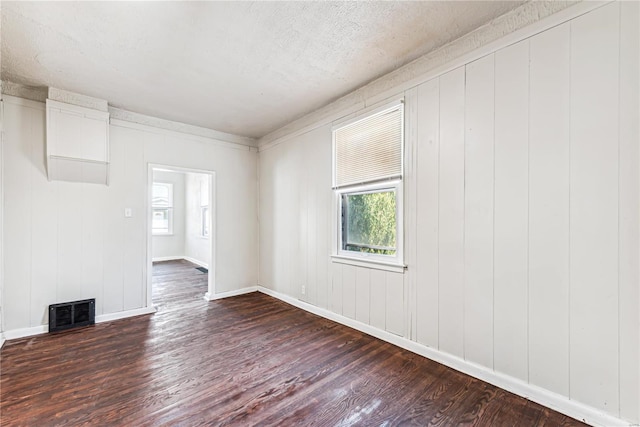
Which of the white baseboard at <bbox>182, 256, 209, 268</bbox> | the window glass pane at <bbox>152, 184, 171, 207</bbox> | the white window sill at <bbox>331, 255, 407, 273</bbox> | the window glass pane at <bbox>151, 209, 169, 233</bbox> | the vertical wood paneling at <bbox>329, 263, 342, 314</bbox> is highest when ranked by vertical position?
the window glass pane at <bbox>152, 184, 171, 207</bbox>

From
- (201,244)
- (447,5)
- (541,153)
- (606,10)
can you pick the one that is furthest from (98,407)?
(201,244)

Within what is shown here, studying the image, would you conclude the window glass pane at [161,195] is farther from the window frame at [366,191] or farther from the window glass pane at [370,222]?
the window glass pane at [370,222]

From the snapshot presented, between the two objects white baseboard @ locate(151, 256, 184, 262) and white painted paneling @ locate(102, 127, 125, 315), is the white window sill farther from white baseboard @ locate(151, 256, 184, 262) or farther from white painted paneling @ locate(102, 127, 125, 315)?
white baseboard @ locate(151, 256, 184, 262)

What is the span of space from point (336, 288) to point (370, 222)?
3.24 ft

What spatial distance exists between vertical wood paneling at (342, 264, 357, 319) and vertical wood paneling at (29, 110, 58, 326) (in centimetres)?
345

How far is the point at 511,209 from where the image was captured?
2002 mm

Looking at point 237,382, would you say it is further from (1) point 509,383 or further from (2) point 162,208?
(2) point 162,208

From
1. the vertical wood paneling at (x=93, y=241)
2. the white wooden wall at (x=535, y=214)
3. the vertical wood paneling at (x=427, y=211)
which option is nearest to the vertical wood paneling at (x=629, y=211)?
the white wooden wall at (x=535, y=214)

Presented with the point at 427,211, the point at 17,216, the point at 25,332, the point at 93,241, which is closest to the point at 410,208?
the point at 427,211

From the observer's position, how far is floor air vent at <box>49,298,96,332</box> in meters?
3.11

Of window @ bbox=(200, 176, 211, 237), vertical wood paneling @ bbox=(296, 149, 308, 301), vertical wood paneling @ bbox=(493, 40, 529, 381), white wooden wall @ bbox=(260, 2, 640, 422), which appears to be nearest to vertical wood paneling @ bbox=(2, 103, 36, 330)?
vertical wood paneling @ bbox=(296, 149, 308, 301)

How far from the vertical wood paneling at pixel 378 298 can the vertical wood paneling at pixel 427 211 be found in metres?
0.39

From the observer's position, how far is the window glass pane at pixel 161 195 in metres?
8.18

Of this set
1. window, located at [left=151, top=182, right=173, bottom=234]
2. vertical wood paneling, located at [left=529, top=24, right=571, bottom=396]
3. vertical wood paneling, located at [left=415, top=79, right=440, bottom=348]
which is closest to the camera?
vertical wood paneling, located at [left=529, top=24, right=571, bottom=396]
